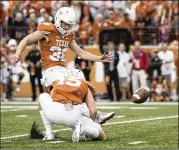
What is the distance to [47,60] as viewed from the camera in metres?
11.3

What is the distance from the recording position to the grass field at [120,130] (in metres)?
10.1

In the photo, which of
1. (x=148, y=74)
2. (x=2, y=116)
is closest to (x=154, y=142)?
(x=2, y=116)

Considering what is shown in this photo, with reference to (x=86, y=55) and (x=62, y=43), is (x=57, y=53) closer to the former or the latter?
(x=62, y=43)

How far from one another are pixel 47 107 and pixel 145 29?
14873 millimetres

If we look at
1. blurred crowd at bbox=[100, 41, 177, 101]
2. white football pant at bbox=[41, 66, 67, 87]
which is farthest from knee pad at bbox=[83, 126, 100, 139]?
blurred crowd at bbox=[100, 41, 177, 101]

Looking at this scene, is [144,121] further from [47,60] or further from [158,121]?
[47,60]

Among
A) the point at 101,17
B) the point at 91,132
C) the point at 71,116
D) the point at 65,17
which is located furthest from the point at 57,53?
the point at 101,17

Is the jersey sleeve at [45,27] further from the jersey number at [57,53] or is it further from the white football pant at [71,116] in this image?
the white football pant at [71,116]

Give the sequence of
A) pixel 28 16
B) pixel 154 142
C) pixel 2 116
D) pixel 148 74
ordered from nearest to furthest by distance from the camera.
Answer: pixel 154 142
pixel 2 116
pixel 148 74
pixel 28 16

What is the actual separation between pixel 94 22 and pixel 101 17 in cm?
56

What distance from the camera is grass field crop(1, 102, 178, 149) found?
1010 centimetres

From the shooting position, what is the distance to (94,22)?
25.6 metres

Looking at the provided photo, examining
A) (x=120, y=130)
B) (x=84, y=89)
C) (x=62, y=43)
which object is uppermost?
(x=62, y=43)

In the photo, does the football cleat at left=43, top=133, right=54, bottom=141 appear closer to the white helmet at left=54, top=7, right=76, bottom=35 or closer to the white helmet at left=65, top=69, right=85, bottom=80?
the white helmet at left=65, top=69, right=85, bottom=80
